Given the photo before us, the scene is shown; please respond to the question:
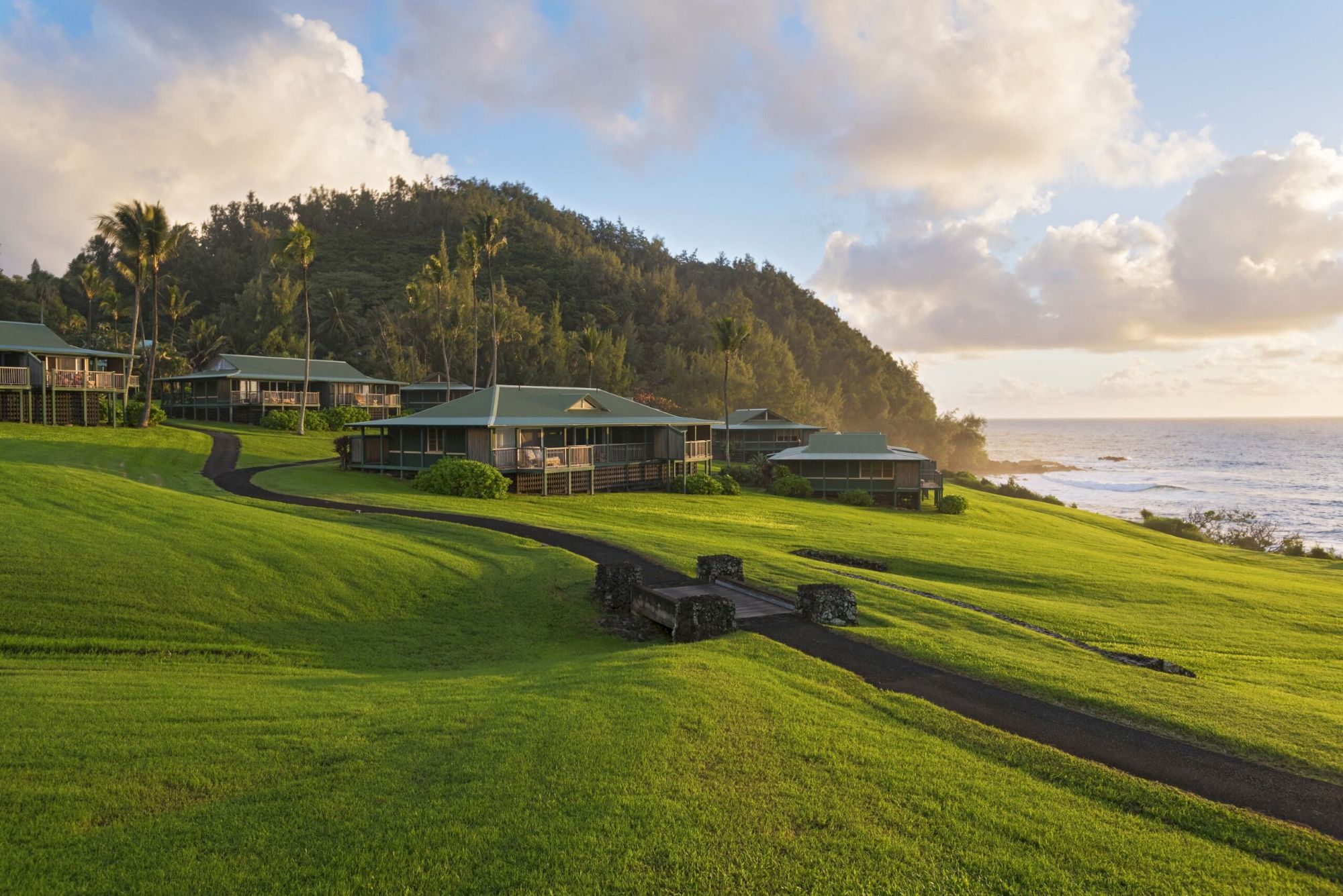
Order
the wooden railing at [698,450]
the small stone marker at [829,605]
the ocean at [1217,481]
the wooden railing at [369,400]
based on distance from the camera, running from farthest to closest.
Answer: the ocean at [1217,481] → the wooden railing at [369,400] → the wooden railing at [698,450] → the small stone marker at [829,605]

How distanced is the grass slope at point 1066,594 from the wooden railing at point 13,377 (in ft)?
62.9

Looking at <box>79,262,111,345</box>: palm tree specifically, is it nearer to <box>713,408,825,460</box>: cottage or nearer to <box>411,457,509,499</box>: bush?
<box>411,457,509,499</box>: bush

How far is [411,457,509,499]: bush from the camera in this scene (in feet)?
106

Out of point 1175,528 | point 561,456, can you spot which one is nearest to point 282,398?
point 561,456

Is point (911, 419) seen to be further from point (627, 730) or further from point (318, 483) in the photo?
point (627, 730)

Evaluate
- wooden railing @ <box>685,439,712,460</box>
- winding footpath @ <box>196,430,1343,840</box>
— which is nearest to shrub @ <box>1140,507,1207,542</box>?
wooden railing @ <box>685,439,712,460</box>

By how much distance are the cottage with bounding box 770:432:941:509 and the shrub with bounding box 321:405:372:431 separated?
1274 inches

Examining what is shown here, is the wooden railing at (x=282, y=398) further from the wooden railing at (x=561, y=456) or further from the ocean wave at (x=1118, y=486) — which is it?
the ocean wave at (x=1118, y=486)

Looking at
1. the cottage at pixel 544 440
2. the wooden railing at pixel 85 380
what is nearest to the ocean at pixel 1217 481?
the cottage at pixel 544 440

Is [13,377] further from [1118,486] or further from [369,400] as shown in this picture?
[1118,486]

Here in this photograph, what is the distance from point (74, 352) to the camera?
146ft

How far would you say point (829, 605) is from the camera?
14133 mm

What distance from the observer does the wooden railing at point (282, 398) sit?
186 feet

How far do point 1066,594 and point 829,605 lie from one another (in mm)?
10320
